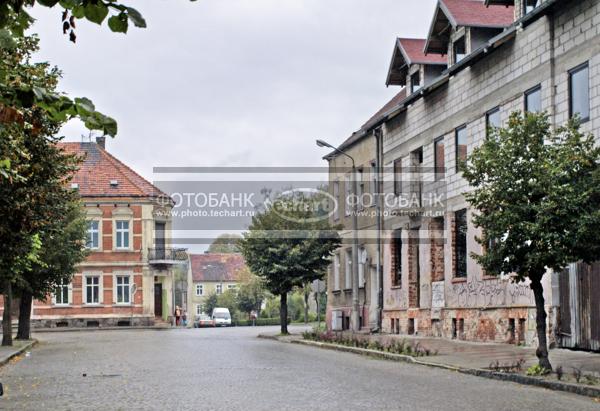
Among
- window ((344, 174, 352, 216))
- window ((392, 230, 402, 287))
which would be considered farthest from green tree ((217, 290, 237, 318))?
window ((392, 230, 402, 287))

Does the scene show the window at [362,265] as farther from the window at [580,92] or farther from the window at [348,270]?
the window at [580,92]

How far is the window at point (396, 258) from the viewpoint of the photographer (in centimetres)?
3678

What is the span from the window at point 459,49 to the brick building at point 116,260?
35.8m

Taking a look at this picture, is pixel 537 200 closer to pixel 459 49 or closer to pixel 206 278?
pixel 459 49

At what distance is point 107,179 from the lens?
6378 centimetres

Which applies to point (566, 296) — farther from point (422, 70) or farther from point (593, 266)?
point (422, 70)

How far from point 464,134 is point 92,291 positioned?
127 ft

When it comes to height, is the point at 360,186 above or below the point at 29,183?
above

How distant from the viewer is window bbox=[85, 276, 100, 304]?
62309mm

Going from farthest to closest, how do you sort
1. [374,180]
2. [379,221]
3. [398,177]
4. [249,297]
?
[249,297] → [374,180] → [379,221] → [398,177]

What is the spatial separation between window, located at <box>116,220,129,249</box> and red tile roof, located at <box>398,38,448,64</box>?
32329 mm

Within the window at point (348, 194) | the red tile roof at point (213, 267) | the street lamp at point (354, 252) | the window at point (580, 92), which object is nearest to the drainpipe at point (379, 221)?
the street lamp at point (354, 252)

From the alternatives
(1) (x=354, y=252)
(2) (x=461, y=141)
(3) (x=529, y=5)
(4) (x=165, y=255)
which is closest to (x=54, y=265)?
(1) (x=354, y=252)

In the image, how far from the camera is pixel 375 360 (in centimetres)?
2234
